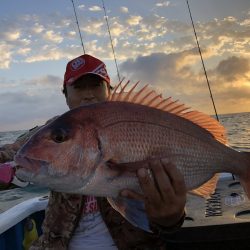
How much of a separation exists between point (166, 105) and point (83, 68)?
1.11m

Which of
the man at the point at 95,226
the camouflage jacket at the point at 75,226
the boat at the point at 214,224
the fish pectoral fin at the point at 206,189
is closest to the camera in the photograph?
the fish pectoral fin at the point at 206,189

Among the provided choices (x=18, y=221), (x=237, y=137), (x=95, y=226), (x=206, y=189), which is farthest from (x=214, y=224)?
(x=237, y=137)

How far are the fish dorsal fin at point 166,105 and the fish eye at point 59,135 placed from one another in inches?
13.5

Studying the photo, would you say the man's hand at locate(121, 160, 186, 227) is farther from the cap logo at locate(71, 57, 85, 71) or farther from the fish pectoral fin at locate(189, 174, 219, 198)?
the cap logo at locate(71, 57, 85, 71)

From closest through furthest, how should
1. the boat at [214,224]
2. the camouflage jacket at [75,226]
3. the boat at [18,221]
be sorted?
the camouflage jacket at [75,226]
the boat at [214,224]
the boat at [18,221]

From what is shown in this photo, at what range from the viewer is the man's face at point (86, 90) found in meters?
3.01

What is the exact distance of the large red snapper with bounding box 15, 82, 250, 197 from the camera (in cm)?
182

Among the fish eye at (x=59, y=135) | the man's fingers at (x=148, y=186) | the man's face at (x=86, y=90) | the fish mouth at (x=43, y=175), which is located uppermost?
the man's face at (x=86, y=90)

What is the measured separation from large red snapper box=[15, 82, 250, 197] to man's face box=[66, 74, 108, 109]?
3.16ft

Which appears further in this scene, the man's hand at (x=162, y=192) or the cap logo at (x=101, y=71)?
the cap logo at (x=101, y=71)

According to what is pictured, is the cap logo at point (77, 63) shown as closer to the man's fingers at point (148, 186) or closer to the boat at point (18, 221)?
the man's fingers at point (148, 186)

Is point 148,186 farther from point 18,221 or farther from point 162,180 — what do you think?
point 18,221

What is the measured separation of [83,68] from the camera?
306 cm

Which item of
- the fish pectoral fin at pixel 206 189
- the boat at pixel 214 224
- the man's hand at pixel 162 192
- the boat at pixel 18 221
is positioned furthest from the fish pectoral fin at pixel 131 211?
the boat at pixel 18 221
